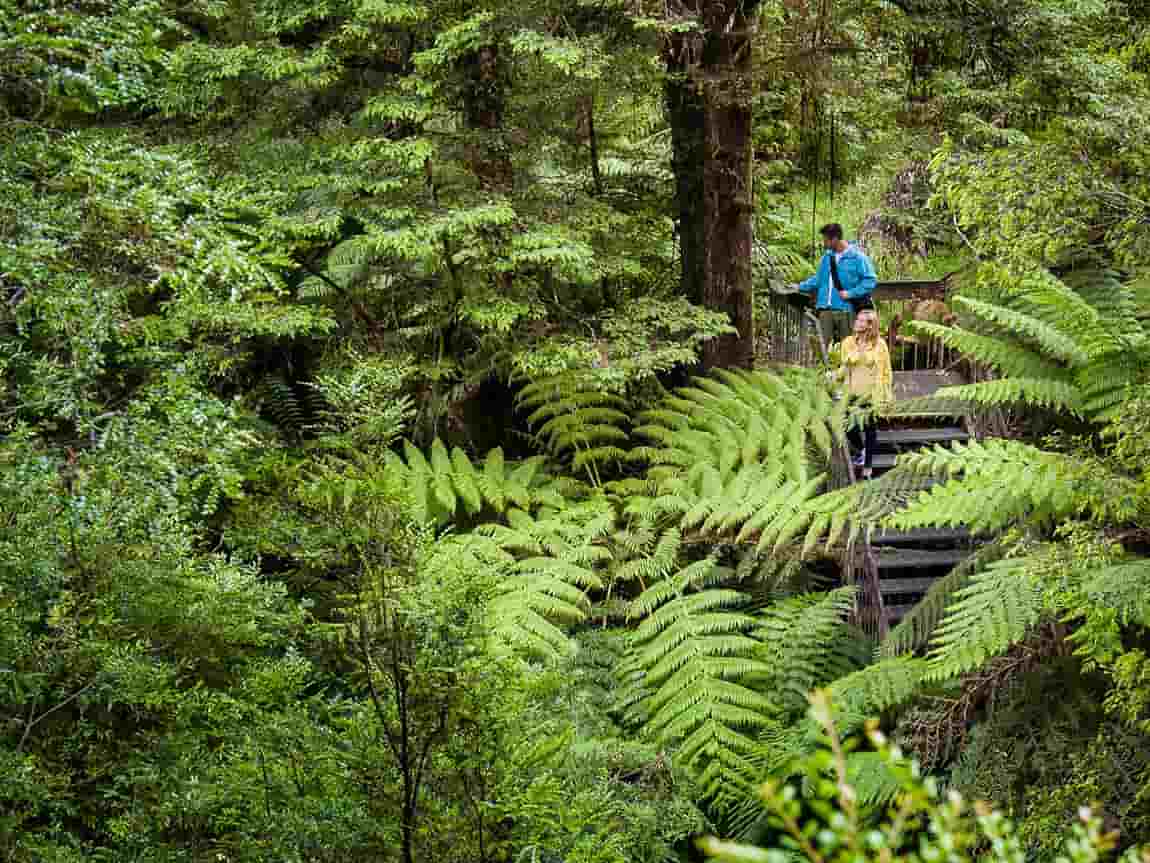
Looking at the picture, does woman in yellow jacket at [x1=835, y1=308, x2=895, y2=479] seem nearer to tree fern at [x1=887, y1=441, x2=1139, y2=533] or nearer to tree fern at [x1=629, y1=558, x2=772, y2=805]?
tree fern at [x1=629, y1=558, x2=772, y2=805]

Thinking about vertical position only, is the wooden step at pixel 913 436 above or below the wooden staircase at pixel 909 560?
above

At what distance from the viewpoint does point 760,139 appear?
1066 centimetres

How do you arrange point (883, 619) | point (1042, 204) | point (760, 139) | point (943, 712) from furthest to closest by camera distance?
point (760, 139) < point (883, 619) < point (943, 712) < point (1042, 204)

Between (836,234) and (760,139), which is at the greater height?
(760,139)

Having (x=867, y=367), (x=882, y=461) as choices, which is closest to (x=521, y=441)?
(x=882, y=461)

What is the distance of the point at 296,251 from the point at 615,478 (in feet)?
11.3

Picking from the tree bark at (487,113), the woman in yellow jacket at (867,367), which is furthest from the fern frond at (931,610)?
the tree bark at (487,113)

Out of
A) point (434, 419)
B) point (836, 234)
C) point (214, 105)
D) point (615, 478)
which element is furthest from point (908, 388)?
point (214, 105)

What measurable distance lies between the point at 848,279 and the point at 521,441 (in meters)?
3.13

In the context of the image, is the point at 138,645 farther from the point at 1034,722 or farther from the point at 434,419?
the point at 434,419

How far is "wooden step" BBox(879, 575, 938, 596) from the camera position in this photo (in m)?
7.16

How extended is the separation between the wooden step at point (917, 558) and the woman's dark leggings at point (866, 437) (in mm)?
765

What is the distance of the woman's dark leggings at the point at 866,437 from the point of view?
7730 millimetres

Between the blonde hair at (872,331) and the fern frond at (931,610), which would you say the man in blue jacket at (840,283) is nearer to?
the blonde hair at (872,331)
